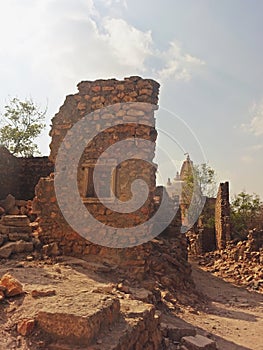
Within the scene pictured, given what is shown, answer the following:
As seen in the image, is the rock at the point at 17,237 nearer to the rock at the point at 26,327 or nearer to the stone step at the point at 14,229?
the stone step at the point at 14,229

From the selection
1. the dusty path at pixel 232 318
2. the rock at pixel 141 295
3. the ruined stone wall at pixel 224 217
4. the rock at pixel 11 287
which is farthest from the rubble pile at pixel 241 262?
the rock at pixel 11 287

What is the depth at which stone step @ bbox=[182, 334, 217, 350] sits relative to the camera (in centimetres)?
412

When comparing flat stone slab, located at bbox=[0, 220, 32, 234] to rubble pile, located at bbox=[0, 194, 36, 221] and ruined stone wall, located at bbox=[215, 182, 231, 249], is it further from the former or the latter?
ruined stone wall, located at bbox=[215, 182, 231, 249]

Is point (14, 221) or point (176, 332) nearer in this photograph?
point (176, 332)

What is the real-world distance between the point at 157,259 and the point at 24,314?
15.8 feet

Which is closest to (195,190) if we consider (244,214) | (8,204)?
(244,214)

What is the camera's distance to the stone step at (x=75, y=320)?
2944mm

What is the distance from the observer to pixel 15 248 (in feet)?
21.0

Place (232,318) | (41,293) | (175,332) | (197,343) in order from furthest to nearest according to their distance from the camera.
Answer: (232,318), (175,332), (197,343), (41,293)

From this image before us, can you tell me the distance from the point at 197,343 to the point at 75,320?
1997 millimetres

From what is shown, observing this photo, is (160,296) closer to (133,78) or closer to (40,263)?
(40,263)

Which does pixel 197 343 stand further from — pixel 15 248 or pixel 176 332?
pixel 15 248

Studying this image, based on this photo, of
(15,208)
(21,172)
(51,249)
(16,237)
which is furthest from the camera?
(21,172)

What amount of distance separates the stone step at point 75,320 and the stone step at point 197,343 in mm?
1364
